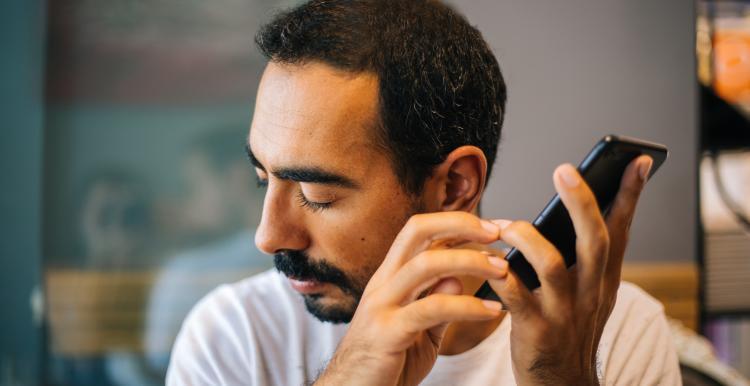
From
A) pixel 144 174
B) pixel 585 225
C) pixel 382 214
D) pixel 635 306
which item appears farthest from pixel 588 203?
pixel 144 174

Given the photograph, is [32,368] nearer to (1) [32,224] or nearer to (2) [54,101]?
(1) [32,224]

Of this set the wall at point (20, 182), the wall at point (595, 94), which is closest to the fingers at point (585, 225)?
the wall at point (595, 94)

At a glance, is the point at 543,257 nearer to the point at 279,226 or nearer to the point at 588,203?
the point at 588,203

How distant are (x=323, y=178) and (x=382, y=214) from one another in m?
0.12

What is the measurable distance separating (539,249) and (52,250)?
1.77 m

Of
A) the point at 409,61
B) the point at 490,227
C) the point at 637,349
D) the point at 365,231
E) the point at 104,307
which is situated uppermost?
the point at 409,61

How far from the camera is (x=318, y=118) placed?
978 mm

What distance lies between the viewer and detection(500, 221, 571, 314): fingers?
675 mm

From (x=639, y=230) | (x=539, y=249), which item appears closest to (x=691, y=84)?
(x=639, y=230)

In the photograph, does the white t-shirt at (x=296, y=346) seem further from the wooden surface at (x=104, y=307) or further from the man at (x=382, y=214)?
the wooden surface at (x=104, y=307)

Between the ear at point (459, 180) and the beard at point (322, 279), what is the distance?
0.19m

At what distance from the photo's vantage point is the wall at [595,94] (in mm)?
1688

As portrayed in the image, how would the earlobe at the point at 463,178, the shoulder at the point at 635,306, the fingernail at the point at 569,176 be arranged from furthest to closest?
the shoulder at the point at 635,306 → the earlobe at the point at 463,178 → the fingernail at the point at 569,176

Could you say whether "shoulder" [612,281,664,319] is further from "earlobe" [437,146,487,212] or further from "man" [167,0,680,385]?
"earlobe" [437,146,487,212]
